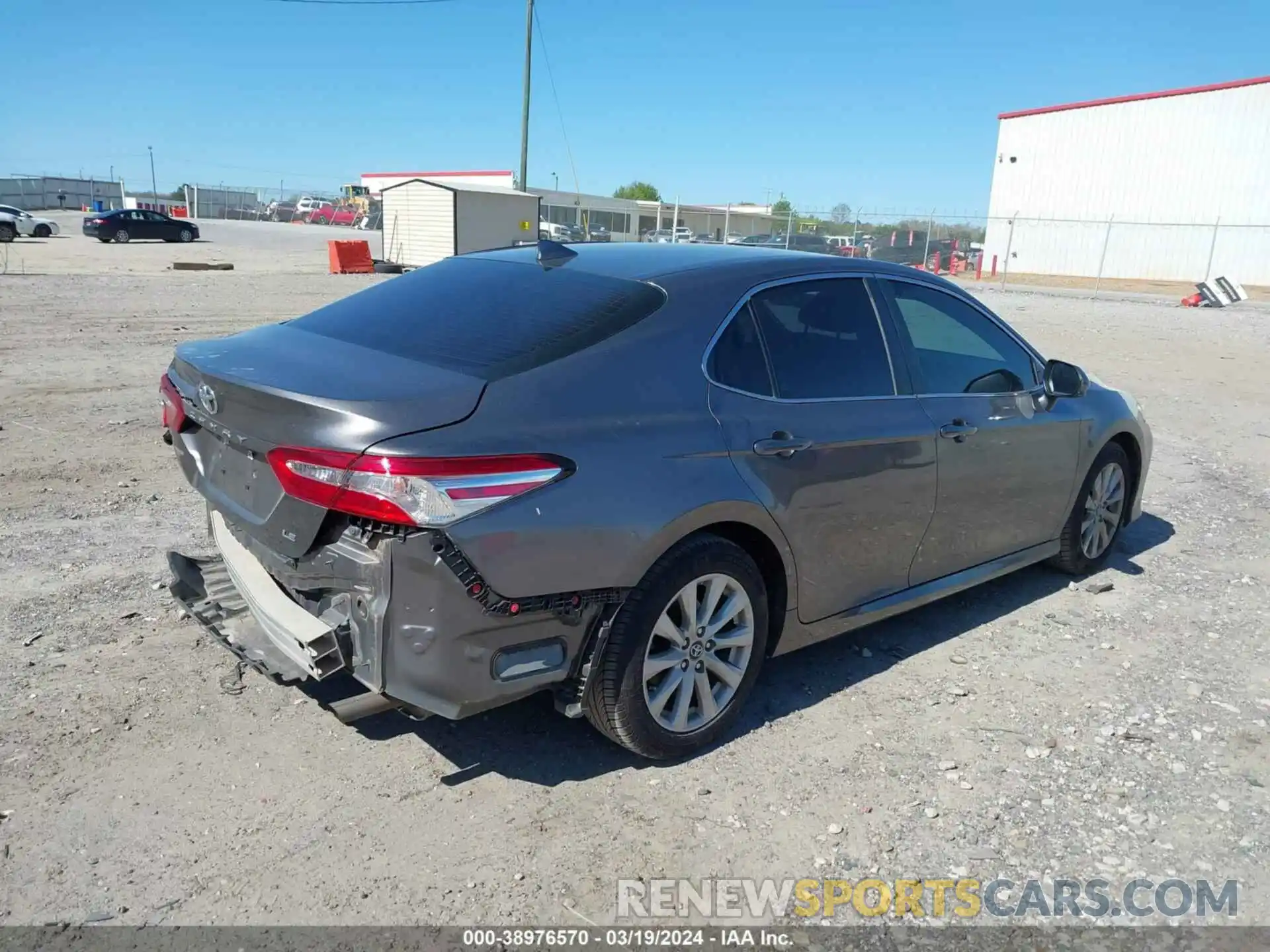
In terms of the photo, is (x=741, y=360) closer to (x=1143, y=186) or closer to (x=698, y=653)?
(x=698, y=653)

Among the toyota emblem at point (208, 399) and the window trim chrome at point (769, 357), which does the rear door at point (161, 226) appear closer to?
the toyota emblem at point (208, 399)

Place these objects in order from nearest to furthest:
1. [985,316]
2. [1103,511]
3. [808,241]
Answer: [985,316] < [1103,511] < [808,241]

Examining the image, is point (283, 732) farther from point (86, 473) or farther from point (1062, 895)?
point (86, 473)

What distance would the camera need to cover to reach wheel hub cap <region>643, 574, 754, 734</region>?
3201mm

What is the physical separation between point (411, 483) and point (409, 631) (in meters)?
0.43

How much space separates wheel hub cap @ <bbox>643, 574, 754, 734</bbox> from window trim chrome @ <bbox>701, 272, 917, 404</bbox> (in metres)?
0.70

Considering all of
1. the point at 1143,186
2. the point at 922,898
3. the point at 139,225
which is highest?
the point at 1143,186

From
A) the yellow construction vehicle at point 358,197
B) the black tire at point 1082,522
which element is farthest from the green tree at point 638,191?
the black tire at point 1082,522

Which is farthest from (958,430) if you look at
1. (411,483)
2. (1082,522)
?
(411,483)

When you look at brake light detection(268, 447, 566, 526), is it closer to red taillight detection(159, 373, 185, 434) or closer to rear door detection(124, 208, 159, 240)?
red taillight detection(159, 373, 185, 434)

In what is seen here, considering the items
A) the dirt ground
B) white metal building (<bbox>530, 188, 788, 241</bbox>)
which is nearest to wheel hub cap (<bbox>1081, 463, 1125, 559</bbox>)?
the dirt ground

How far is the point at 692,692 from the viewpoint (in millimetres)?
3340

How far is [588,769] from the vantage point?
333cm

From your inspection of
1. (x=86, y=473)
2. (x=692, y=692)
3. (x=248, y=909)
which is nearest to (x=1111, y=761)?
(x=692, y=692)
